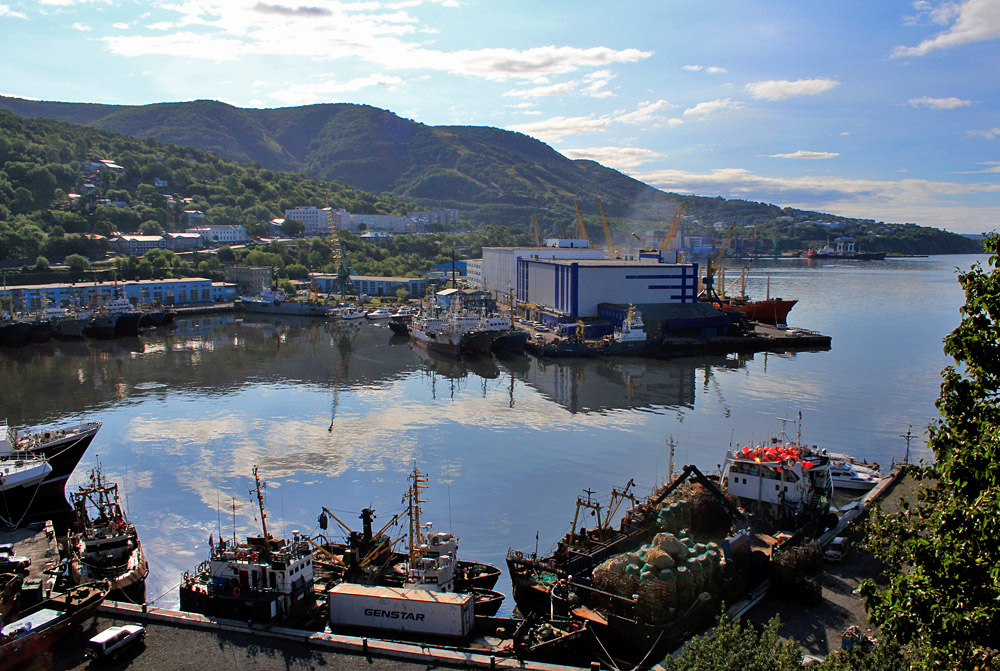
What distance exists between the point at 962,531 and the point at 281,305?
46.7m

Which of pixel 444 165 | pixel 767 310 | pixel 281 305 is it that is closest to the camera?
pixel 767 310

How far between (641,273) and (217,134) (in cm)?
13895

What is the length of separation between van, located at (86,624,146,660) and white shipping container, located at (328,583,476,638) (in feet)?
6.90

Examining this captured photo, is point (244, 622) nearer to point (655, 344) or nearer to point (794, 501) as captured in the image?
point (794, 501)

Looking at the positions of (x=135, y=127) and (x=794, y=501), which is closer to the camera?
(x=794, y=501)

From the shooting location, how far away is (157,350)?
32469mm

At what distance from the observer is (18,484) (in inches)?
467

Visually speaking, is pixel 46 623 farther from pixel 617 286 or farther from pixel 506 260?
pixel 506 260

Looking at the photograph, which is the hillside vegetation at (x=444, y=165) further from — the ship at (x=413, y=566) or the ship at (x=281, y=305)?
the ship at (x=413, y=566)

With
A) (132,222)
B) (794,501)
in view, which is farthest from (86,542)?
(132,222)

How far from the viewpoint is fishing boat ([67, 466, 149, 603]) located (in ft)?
32.0

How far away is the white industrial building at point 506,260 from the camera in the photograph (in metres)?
46.8

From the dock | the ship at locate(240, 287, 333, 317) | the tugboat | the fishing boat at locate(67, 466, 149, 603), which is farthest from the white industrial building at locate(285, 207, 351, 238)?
the dock

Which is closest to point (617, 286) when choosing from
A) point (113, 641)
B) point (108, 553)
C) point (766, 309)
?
point (766, 309)
